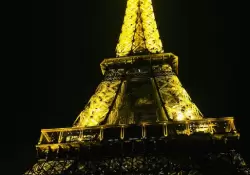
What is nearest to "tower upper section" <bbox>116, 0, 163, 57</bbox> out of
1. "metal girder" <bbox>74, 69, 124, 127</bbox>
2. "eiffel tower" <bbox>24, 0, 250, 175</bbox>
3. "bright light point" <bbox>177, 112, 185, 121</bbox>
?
"metal girder" <bbox>74, 69, 124, 127</bbox>

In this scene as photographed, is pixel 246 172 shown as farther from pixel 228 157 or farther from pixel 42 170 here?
pixel 42 170

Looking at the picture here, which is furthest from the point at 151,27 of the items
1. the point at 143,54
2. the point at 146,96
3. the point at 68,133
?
the point at 68,133

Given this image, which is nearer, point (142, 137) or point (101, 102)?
point (142, 137)

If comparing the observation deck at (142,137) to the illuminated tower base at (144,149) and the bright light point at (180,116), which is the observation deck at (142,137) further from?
the bright light point at (180,116)

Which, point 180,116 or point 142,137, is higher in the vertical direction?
point 180,116

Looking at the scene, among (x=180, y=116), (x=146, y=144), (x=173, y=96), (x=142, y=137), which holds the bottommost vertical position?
(x=146, y=144)

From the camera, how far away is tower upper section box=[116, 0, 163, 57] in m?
21.5

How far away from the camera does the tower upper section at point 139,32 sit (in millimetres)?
21513

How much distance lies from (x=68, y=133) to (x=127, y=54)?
733 centimetres

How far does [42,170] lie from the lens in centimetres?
1402

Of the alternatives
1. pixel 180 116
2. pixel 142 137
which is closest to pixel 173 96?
pixel 180 116

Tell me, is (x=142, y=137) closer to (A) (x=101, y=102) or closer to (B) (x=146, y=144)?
(B) (x=146, y=144)

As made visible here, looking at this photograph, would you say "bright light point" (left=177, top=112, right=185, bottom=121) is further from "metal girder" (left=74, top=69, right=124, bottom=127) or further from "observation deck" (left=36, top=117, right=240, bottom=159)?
"metal girder" (left=74, top=69, right=124, bottom=127)

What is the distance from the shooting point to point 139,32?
22.8m
